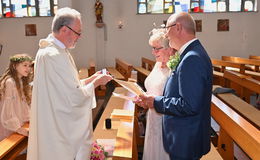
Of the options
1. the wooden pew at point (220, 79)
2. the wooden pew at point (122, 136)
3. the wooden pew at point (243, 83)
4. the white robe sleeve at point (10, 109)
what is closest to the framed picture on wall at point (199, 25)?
the wooden pew at point (220, 79)

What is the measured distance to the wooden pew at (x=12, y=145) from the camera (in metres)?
2.61

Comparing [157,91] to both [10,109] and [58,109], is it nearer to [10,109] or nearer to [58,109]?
[58,109]

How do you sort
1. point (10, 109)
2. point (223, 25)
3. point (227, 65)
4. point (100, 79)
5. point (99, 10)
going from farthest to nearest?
point (223, 25) < point (99, 10) < point (227, 65) < point (10, 109) < point (100, 79)

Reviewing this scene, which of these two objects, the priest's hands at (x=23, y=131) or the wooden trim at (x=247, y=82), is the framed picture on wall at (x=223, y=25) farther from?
the priest's hands at (x=23, y=131)

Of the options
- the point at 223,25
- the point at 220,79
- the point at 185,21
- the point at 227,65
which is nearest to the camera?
the point at 185,21

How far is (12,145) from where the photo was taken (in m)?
2.70

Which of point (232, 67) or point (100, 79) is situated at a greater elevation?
point (100, 79)

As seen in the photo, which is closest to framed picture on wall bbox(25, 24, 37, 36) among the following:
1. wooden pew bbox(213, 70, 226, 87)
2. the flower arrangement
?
wooden pew bbox(213, 70, 226, 87)

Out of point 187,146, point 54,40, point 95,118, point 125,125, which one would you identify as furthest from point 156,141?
point 95,118

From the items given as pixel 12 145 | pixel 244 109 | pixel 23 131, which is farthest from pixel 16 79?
pixel 244 109

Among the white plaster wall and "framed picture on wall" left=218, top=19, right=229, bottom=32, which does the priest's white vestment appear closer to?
the white plaster wall

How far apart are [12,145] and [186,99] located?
1795 mm

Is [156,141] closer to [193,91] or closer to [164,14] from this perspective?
[193,91]

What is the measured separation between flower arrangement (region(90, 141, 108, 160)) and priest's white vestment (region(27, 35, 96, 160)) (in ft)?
0.19
